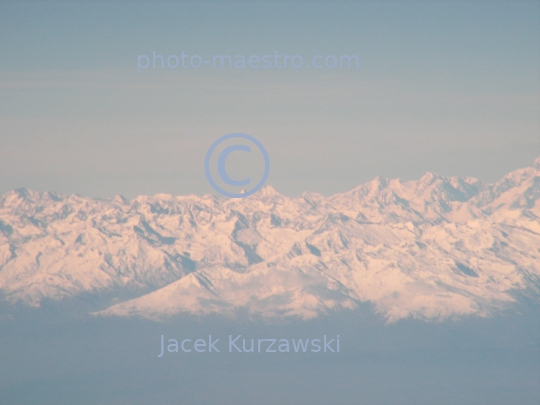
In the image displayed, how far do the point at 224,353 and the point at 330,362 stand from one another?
19.7 metres

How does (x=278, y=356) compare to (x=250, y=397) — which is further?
(x=278, y=356)

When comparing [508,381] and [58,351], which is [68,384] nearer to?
[58,351]

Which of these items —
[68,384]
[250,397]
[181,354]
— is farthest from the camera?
[181,354]

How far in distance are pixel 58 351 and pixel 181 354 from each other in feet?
80.3

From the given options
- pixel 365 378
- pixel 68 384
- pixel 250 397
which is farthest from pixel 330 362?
pixel 68 384

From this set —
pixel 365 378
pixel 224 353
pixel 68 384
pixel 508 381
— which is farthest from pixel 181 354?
pixel 508 381

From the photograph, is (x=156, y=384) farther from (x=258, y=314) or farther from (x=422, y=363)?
(x=422, y=363)

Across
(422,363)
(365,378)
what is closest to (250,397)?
(365,378)

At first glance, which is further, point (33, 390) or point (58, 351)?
point (58, 351)

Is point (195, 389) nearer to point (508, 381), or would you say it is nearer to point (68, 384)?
point (68, 384)

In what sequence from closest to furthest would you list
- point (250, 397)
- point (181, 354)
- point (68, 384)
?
point (250, 397)
point (68, 384)
point (181, 354)

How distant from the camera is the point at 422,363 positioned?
655ft

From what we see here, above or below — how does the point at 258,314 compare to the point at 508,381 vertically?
above

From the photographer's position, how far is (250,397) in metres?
168
